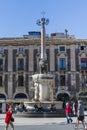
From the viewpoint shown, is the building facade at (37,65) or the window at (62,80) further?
the window at (62,80)

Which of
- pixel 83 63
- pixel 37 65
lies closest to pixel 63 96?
pixel 83 63

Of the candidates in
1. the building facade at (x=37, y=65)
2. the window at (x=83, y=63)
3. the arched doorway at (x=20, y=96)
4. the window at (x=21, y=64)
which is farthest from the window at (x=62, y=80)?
the window at (x=21, y=64)

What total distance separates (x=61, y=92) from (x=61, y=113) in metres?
30.8

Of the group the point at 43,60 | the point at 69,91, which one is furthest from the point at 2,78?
the point at 43,60

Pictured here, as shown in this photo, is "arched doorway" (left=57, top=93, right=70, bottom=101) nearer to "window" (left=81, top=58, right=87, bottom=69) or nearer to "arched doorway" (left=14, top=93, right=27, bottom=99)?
"window" (left=81, top=58, right=87, bottom=69)

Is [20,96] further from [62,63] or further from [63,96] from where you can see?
[62,63]

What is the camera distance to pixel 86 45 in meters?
67.9

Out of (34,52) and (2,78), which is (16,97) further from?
(34,52)

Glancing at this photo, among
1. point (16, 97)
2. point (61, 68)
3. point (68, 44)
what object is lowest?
point (16, 97)

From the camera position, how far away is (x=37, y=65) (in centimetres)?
6769

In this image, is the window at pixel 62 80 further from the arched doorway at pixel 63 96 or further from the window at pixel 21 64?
the window at pixel 21 64

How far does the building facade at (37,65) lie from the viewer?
6669 centimetres

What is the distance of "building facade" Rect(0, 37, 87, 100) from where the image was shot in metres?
66.7

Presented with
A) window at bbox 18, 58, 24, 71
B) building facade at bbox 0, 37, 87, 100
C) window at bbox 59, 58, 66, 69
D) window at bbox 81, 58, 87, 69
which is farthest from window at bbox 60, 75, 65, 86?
window at bbox 18, 58, 24, 71
